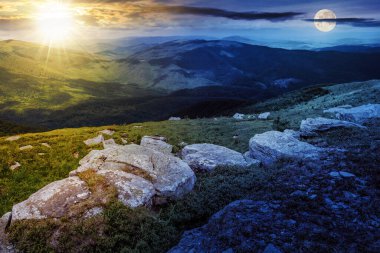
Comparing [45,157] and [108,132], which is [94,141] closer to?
[45,157]

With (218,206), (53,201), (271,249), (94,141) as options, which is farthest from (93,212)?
(94,141)

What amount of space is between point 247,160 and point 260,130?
13.7 m

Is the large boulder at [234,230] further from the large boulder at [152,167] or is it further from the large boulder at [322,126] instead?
the large boulder at [322,126]

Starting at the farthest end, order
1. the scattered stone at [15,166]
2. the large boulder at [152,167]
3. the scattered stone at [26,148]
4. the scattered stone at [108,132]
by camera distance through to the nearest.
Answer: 1. the scattered stone at [108,132]
2. the scattered stone at [26,148]
3. the scattered stone at [15,166]
4. the large boulder at [152,167]

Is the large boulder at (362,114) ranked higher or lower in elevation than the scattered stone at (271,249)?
lower

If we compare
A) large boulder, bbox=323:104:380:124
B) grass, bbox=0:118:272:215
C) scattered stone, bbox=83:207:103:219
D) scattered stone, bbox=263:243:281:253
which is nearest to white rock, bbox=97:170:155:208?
scattered stone, bbox=83:207:103:219

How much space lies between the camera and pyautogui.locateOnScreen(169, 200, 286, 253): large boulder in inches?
407

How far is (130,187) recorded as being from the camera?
1420 centimetres

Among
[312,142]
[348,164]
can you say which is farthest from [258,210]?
[312,142]

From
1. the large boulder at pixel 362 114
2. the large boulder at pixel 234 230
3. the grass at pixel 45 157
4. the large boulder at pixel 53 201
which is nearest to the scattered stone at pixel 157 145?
the grass at pixel 45 157

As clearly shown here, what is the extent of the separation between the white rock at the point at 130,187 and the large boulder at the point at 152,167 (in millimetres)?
526

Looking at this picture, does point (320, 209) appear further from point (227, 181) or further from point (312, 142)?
point (312, 142)

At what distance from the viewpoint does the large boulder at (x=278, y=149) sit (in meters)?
18.5

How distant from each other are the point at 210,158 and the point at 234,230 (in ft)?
28.8
